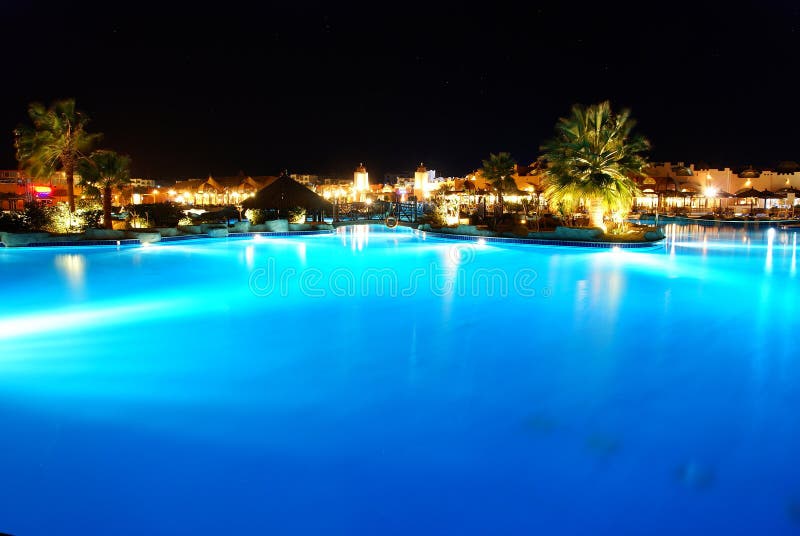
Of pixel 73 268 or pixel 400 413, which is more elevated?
pixel 73 268

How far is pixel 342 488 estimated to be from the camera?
2.57 m

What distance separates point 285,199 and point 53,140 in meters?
8.36

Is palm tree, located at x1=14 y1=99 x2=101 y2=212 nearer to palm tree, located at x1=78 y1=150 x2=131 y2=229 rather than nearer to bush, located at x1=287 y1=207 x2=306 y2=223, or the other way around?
palm tree, located at x1=78 y1=150 x2=131 y2=229

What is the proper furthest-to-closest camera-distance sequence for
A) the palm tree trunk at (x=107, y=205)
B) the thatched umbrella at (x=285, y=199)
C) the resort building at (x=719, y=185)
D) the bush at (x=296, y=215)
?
the resort building at (x=719, y=185) < the thatched umbrella at (x=285, y=199) < the bush at (x=296, y=215) < the palm tree trunk at (x=107, y=205)

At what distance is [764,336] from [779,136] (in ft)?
161

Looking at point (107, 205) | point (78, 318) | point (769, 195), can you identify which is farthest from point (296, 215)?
point (769, 195)

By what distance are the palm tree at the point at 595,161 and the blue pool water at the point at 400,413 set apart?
8.31 meters

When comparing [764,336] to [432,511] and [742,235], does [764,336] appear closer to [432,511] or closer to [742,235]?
[432,511]

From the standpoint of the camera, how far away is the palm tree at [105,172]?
52.5ft

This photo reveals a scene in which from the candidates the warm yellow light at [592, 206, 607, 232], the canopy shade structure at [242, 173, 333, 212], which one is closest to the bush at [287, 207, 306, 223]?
the canopy shade structure at [242, 173, 333, 212]

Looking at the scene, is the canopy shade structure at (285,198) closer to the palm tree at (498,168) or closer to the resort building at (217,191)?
the palm tree at (498,168)

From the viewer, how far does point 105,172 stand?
16.0 metres

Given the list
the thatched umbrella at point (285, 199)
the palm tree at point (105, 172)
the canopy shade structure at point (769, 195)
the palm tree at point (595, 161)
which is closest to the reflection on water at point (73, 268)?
the palm tree at point (105, 172)

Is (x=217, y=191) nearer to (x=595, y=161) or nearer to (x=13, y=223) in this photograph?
(x=13, y=223)
